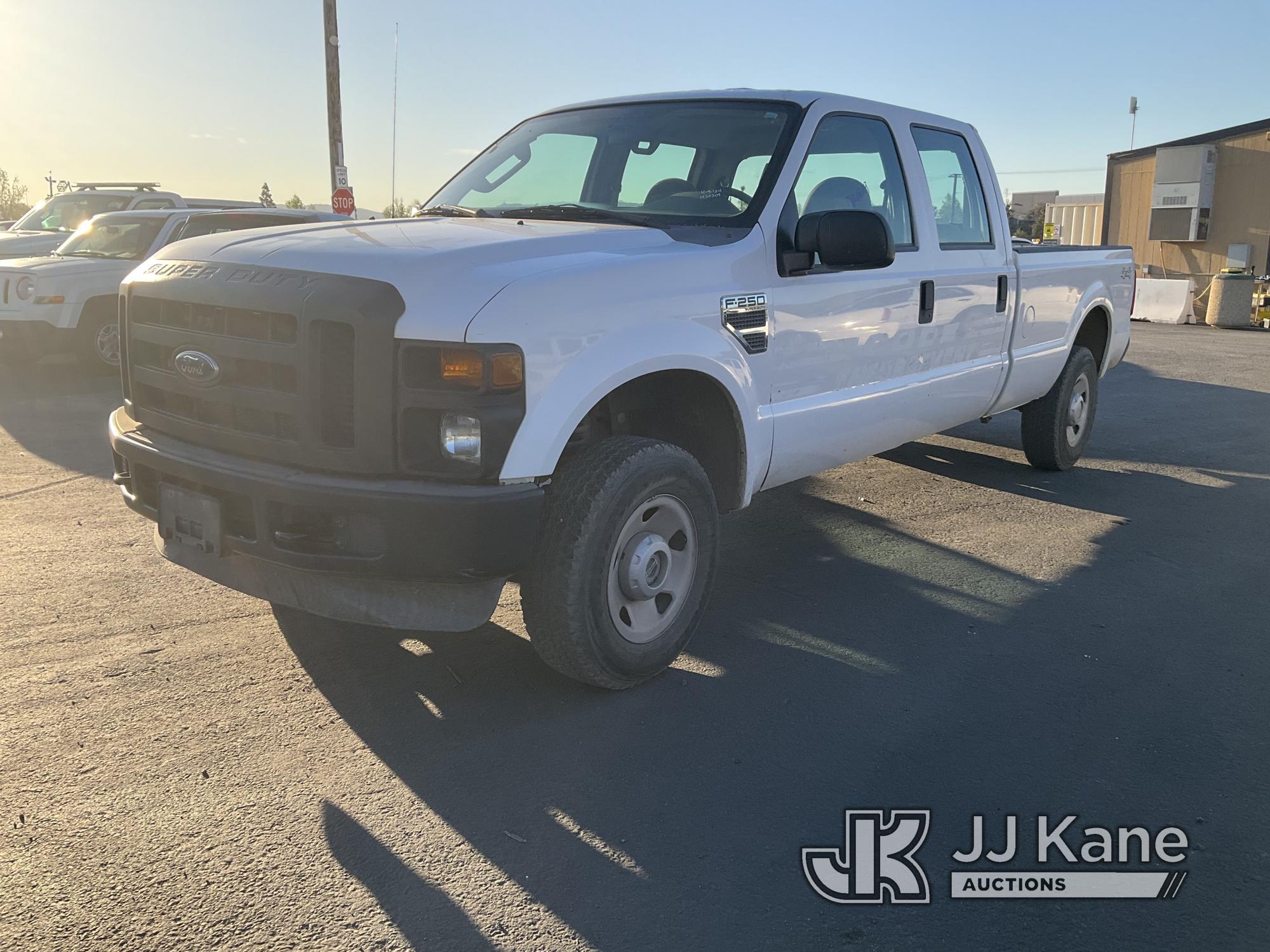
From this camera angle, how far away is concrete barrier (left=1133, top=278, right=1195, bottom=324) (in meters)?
20.8

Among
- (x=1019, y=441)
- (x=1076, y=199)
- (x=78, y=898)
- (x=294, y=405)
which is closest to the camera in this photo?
(x=78, y=898)

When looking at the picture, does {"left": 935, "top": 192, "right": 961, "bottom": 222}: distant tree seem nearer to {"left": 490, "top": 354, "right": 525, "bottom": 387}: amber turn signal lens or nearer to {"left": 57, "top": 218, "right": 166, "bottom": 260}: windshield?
{"left": 490, "top": 354, "right": 525, "bottom": 387}: amber turn signal lens

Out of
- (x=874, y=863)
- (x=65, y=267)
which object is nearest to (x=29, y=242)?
(x=65, y=267)

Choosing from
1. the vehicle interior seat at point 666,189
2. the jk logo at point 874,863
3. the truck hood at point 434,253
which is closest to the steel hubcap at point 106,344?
the truck hood at point 434,253

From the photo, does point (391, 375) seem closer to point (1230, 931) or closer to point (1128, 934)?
point (1128, 934)

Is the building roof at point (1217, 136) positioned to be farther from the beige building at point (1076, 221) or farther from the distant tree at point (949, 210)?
the distant tree at point (949, 210)

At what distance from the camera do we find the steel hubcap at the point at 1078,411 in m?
7.01

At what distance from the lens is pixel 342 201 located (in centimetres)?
1753

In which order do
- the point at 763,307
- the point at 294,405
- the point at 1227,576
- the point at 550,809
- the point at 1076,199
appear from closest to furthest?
the point at 550,809 < the point at 294,405 < the point at 763,307 < the point at 1227,576 < the point at 1076,199

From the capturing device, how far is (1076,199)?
41.8m

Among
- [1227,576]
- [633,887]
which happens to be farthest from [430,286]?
[1227,576]

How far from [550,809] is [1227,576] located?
3640 mm

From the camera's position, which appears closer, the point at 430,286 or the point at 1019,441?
the point at 430,286

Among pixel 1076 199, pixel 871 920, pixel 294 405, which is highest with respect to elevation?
pixel 1076 199
